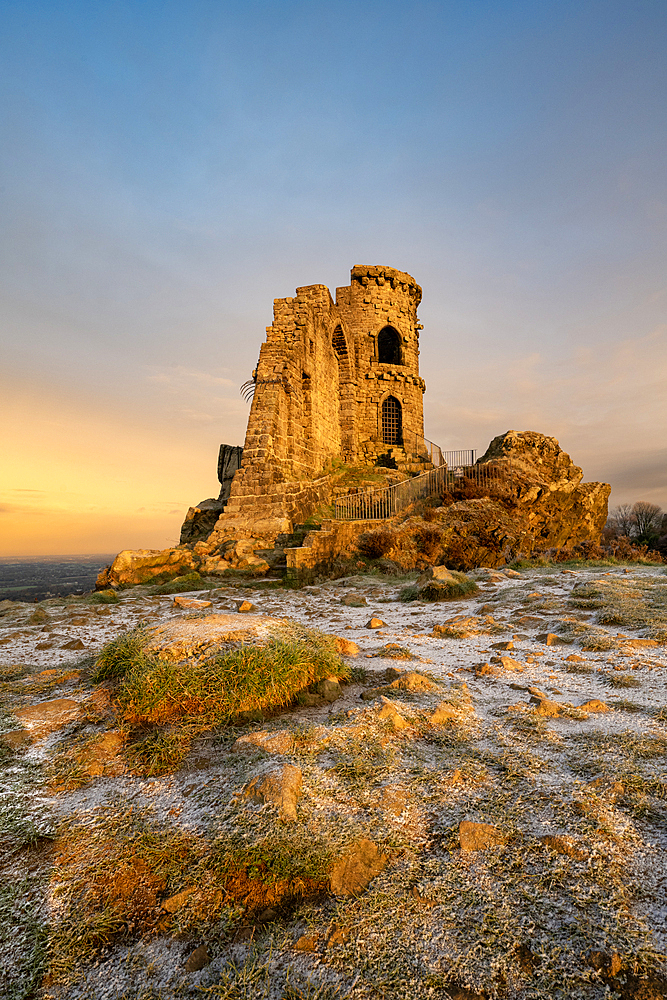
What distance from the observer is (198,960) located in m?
1.25

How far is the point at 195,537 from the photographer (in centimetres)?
1411

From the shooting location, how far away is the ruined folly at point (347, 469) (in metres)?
10.1

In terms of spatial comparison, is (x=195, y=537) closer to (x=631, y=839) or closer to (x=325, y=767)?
(x=325, y=767)

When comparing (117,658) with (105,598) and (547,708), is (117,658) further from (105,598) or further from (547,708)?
(105,598)

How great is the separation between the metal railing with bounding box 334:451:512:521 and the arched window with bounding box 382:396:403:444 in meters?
6.40

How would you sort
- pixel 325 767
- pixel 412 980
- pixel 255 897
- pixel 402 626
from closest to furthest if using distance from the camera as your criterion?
pixel 412 980 < pixel 255 897 < pixel 325 767 < pixel 402 626

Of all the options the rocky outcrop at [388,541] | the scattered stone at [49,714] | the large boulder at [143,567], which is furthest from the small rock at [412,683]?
the large boulder at [143,567]

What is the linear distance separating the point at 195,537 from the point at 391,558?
7159 mm

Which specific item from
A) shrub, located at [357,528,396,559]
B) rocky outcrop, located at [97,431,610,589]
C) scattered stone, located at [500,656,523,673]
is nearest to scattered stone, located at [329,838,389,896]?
scattered stone, located at [500,656,523,673]

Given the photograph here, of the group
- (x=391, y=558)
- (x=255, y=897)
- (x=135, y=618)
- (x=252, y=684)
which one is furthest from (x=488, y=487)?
(x=255, y=897)

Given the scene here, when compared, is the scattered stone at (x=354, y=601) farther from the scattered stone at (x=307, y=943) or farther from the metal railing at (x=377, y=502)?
the scattered stone at (x=307, y=943)

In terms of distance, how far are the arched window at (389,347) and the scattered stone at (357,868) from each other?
2168 centimetres

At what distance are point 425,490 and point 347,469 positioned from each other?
163 inches

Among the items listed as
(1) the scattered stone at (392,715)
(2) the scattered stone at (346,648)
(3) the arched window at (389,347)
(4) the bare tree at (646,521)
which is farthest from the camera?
(4) the bare tree at (646,521)
